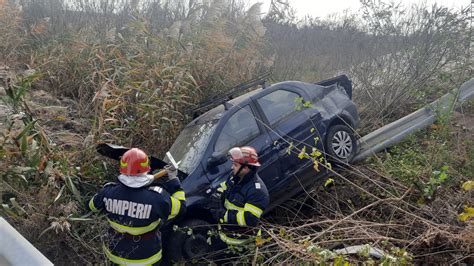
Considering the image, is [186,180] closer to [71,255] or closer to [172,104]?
[71,255]

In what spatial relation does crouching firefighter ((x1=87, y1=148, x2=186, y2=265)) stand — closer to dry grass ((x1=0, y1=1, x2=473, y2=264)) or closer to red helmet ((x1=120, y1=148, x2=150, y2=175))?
red helmet ((x1=120, y1=148, x2=150, y2=175))

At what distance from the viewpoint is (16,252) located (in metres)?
1.37

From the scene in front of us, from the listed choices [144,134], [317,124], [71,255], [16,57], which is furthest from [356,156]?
[16,57]

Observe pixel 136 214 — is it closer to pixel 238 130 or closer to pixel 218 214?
pixel 218 214

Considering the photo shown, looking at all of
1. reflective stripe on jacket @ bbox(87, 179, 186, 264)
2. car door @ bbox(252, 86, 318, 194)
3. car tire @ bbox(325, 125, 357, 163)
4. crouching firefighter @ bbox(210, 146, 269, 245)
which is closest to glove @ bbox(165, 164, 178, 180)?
reflective stripe on jacket @ bbox(87, 179, 186, 264)

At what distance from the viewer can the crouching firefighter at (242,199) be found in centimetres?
410

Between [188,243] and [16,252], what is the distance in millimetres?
3166

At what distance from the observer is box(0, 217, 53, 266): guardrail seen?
134cm

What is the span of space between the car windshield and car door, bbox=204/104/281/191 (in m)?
0.17

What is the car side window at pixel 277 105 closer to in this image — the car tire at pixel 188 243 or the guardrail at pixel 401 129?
the guardrail at pixel 401 129

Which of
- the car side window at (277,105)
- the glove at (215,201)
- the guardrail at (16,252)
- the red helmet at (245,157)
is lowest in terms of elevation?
the glove at (215,201)

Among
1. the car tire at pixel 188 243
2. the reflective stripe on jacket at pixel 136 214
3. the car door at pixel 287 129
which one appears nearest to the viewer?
the reflective stripe on jacket at pixel 136 214

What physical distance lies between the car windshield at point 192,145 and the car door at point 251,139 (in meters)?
0.17

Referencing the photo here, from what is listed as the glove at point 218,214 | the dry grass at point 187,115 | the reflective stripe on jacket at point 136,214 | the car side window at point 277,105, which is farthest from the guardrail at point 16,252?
the car side window at point 277,105
